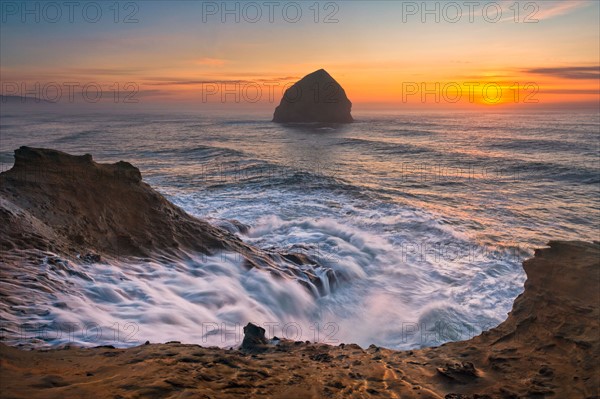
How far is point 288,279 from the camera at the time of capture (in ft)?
26.2

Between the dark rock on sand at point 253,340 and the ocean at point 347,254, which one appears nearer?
the dark rock on sand at point 253,340

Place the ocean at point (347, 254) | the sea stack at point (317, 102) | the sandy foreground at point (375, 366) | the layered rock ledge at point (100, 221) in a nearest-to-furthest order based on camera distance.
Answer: the sandy foreground at point (375, 366) → the ocean at point (347, 254) → the layered rock ledge at point (100, 221) → the sea stack at point (317, 102)

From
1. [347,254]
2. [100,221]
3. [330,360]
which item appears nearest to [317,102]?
[347,254]

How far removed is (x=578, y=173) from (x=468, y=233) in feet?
40.9

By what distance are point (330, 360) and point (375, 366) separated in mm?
446

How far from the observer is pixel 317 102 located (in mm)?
71062

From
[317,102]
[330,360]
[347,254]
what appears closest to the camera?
[330,360]

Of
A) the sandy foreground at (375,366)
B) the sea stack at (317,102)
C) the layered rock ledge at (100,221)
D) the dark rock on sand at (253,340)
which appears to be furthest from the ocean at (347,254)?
the sea stack at (317,102)

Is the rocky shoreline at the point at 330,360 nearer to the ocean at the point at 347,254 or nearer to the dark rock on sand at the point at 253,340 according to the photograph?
the dark rock on sand at the point at 253,340

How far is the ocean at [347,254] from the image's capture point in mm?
5504

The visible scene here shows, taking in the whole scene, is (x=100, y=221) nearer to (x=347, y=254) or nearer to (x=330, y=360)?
(x=330, y=360)

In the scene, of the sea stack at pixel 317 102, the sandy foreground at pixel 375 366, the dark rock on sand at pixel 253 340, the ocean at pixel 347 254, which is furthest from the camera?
the sea stack at pixel 317 102

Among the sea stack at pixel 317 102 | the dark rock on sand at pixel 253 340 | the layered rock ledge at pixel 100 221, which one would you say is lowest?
the dark rock on sand at pixel 253 340

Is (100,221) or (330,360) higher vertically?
(100,221)
